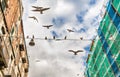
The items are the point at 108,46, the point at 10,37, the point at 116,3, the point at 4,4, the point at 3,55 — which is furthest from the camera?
the point at 108,46

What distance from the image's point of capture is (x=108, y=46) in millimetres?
39062

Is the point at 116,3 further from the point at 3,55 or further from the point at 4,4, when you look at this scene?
the point at 3,55

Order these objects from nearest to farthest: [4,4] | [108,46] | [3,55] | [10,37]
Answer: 1. [3,55]
2. [4,4]
3. [10,37]
4. [108,46]

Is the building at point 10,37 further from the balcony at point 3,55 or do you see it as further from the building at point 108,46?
the building at point 108,46

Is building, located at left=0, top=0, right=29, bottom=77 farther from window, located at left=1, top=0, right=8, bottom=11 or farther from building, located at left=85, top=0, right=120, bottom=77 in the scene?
building, located at left=85, top=0, right=120, bottom=77

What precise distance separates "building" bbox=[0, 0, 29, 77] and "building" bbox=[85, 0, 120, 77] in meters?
11.4

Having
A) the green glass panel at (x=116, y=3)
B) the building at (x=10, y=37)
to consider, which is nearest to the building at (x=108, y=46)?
the green glass panel at (x=116, y=3)

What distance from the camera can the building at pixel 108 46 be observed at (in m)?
35.4

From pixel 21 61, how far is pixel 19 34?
225 inches

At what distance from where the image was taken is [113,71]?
119 ft

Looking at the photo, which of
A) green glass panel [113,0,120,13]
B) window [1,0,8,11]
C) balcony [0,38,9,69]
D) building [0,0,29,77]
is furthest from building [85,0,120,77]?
window [1,0,8,11]

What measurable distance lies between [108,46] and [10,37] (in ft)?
44.0

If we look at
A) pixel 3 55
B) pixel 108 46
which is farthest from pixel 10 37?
pixel 108 46

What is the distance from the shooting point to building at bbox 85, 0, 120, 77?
35384 mm
